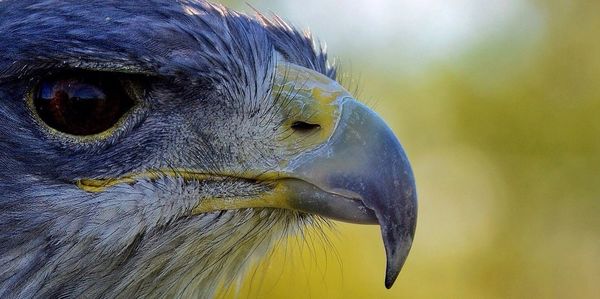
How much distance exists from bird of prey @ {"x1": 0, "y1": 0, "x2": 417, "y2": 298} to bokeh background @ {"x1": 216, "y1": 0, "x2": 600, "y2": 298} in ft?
21.2

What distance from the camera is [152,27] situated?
9.98 feet

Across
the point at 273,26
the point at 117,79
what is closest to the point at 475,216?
the point at 273,26

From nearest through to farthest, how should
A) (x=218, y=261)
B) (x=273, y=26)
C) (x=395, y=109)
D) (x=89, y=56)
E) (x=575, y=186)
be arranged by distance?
(x=89, y=56) → (x=218, y=261) → (x=273, y=26) → (x=395, y=109) → (x=575, y=186)

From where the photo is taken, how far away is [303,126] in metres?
3.04

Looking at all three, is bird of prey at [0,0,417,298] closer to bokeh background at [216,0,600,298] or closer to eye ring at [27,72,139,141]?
eye ring at [27,72,139,141]

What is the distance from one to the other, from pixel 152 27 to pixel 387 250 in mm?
1036

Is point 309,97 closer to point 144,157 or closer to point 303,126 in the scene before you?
point 303,126

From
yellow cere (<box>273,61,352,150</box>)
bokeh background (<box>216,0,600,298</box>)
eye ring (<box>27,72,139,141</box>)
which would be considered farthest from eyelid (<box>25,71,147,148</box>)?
bokeh background (<box>216,0,600,298</box>)

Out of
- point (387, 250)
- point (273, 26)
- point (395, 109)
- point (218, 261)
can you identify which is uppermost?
point (395, 109)

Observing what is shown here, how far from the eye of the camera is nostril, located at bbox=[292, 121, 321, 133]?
3018mm

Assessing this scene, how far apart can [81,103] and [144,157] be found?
261mm

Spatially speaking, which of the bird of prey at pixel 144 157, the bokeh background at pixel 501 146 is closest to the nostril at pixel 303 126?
the bird of prey at pixel 144 157

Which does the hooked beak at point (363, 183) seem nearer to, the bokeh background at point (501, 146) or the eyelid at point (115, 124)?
the eyelid at point (115, 124)

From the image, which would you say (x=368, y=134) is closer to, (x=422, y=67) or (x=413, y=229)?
(x=413, y=229)
